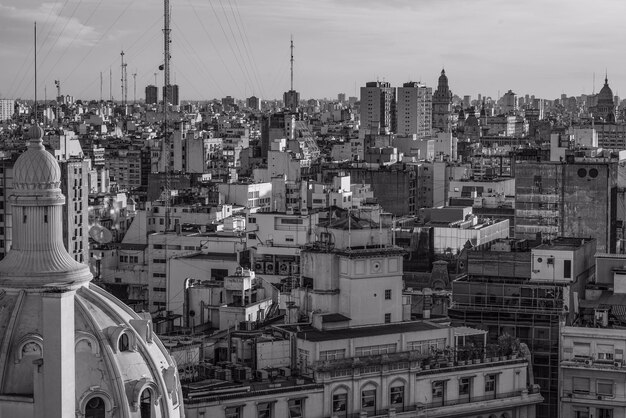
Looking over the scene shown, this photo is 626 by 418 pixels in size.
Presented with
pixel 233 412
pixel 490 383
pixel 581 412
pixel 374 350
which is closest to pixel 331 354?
pixel 374 350

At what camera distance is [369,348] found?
3881 centimetres

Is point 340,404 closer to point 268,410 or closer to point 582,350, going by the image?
point 268,410

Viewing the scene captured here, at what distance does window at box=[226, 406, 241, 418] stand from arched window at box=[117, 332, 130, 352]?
355 inches

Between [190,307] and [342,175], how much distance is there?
46914mm

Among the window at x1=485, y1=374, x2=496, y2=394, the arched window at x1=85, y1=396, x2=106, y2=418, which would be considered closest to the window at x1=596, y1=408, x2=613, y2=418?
the window at x1=485, y1=374, x2=496, y2=394

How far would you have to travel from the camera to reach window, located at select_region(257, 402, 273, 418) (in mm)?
35969

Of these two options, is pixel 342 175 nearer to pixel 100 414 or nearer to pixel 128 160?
pixel 128 160

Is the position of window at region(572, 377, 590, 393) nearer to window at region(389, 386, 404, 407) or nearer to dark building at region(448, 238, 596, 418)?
dark building at region(448, 238, 596, 418)

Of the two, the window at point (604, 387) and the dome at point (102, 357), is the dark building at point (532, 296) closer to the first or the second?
the window at point (604, 387)

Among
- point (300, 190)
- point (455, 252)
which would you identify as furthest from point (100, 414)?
point (300, 190)

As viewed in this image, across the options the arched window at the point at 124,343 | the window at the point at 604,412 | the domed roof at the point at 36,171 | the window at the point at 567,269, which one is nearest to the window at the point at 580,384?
the window at the point at 604,412

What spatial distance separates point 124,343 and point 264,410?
10005 millimetres

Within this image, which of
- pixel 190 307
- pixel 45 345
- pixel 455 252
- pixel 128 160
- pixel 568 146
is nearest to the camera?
pixel 45 345

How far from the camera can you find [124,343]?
87.5ft
